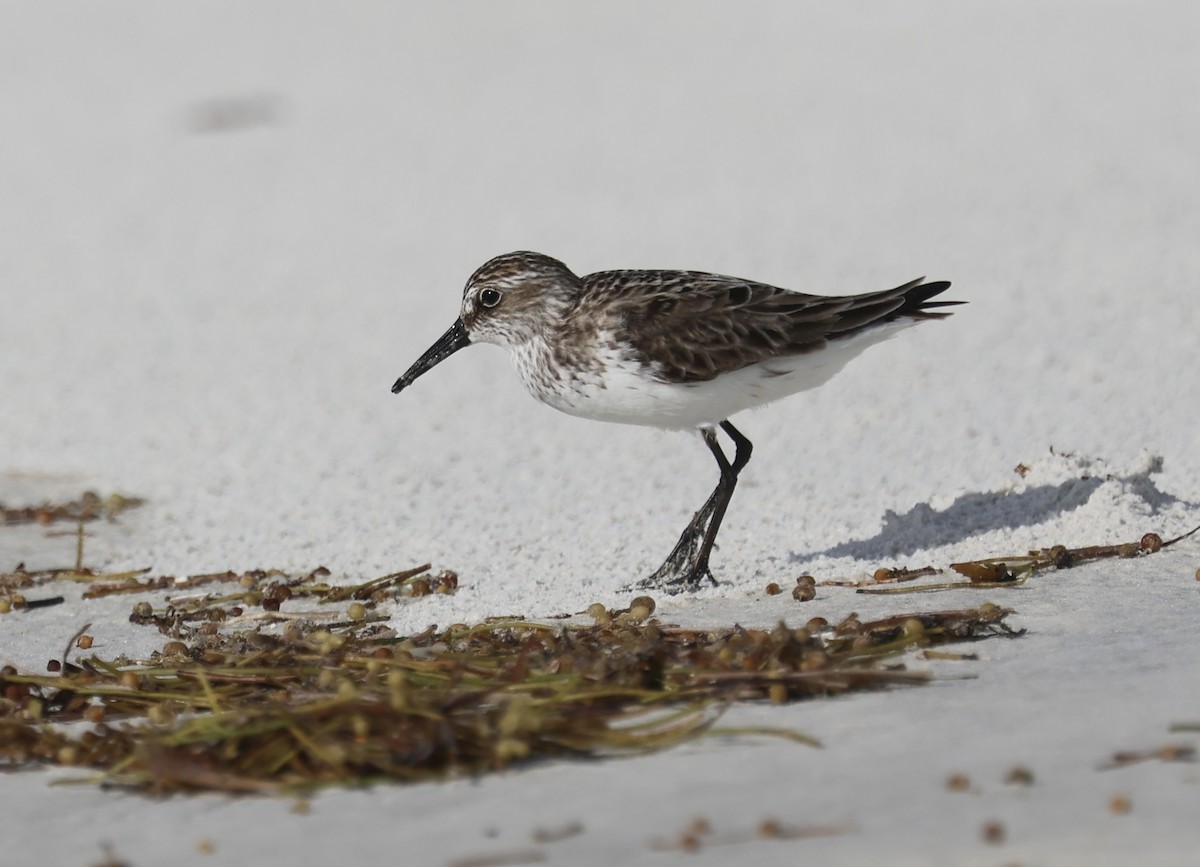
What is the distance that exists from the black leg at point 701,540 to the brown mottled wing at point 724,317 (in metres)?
0.54

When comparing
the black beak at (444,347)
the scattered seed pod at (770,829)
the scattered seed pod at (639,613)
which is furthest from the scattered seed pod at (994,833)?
the black beak at (444,347)

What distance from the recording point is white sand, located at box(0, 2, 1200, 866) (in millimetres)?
3525

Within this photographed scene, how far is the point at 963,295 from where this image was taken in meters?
10.8

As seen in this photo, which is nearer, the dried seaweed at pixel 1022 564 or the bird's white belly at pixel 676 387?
the dried seaweed at pixel 1022 564

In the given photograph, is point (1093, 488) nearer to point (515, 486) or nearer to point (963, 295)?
point (515, 486)

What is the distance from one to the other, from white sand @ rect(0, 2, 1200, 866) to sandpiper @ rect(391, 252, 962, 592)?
2.10ft

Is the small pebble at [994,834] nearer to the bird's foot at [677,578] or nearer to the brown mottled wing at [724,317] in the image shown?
the bird's foot at [677,578]

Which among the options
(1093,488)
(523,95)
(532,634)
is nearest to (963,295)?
(1093,488)

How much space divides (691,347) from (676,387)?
0.16 metres

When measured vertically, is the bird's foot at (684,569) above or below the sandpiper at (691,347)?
below

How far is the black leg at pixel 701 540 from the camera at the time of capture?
612 cm

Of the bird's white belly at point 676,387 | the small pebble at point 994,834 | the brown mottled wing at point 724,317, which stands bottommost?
the small pebble at point 994,834

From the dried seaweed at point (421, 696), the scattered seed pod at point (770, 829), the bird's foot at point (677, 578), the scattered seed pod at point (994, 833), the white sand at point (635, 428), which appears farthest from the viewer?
the bird's foot at point (677, 578)

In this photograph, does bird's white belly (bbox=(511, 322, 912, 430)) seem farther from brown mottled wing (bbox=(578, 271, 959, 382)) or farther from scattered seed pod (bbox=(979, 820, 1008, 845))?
scattered seed pod (bbox=(979, 820, 1008, 845))
